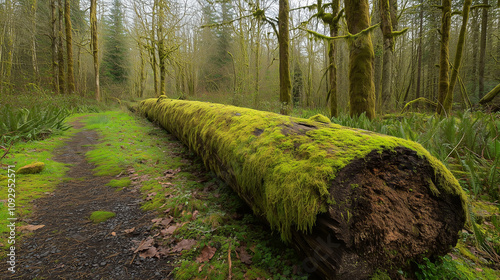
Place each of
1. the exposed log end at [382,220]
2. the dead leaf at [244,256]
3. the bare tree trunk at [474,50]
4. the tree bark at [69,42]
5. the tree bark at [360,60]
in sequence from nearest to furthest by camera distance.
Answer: the exposed log end at [382,220]
the dead leaf at [244,256]
the tree bark at [360,60]
the tree bark at [69,42]
the bare tree trunk at [474,50]

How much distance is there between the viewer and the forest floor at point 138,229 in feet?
5.92

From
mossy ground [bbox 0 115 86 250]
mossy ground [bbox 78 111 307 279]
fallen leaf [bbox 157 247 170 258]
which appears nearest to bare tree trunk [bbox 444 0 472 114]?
mossy ground [bbox 78 111 307 279]

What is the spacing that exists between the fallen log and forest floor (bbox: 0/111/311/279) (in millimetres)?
392

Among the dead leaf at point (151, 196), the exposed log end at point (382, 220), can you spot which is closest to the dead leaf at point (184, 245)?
the exposed log end at point (382, 220)

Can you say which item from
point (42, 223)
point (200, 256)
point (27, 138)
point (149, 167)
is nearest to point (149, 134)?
point (27, 138)

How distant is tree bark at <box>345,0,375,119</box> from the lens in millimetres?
4738

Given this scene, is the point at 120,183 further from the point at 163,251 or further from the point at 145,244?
the point at 163,251

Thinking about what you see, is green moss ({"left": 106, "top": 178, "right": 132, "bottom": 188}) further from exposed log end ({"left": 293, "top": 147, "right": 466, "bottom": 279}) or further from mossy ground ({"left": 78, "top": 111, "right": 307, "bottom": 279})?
exposed log end ({"left": 293, "top": 147, "right": 466, "bottom": 279})

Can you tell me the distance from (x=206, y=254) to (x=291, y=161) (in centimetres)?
115

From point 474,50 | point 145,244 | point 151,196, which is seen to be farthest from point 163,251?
point 474,50

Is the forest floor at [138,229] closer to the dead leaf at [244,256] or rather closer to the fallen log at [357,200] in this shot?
the dead leaf at [244,256]

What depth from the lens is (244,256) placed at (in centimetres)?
193

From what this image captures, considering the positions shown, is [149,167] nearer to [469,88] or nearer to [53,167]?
[53,167]

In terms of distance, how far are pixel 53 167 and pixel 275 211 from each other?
13.8 ft
